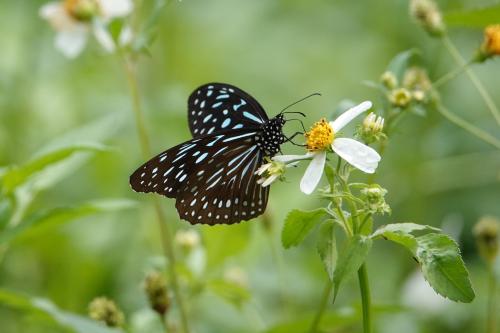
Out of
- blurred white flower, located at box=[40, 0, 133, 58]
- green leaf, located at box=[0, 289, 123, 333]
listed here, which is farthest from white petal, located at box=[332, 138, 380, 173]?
blurred white flower, located at box=[40, 0, 133, 58]

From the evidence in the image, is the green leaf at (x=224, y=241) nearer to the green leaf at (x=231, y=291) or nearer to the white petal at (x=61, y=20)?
the green leaf at (x=231, y=291)

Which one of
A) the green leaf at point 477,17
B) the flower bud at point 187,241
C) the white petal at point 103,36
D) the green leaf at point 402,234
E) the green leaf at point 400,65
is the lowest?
the green leaf at point 402,234

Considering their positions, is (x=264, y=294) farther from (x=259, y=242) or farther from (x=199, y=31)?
(x=199, y=31)

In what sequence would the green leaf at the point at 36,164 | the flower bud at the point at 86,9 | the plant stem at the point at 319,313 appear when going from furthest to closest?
the flower bud at the point at 86,9 < the green leaf at the point at 36,164 < the plant stem at the point at 319,313

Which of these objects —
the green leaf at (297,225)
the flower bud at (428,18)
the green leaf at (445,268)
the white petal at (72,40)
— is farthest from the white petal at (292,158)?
the white petal at (72,40)

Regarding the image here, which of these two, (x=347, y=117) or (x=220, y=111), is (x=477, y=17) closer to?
(x=347, y=117)

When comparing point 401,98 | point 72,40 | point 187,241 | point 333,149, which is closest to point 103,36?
point 72,40
